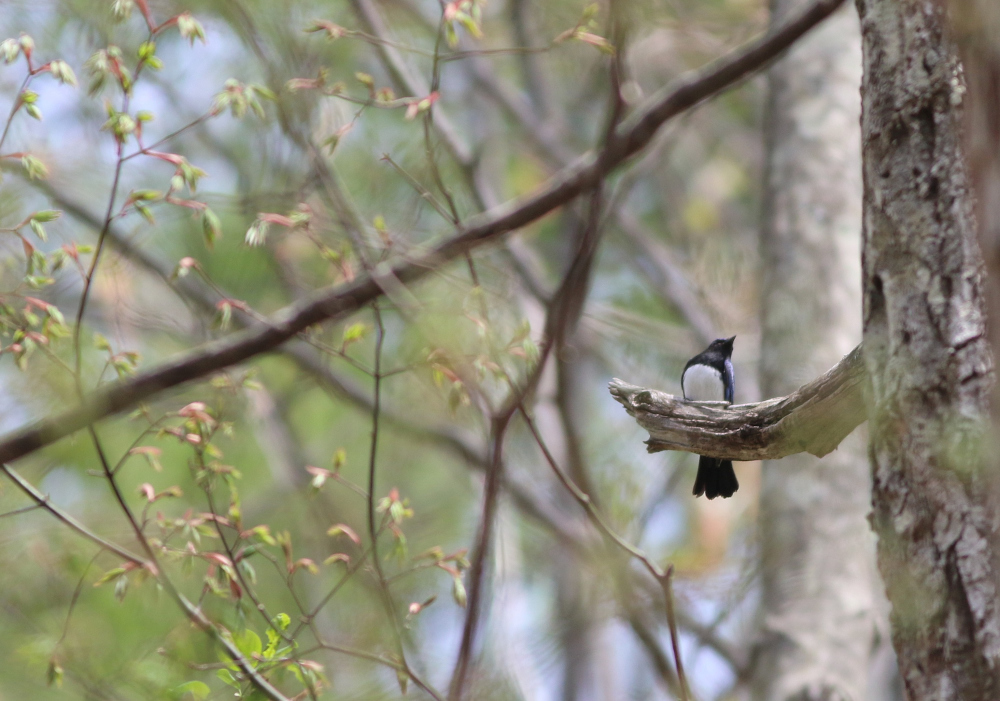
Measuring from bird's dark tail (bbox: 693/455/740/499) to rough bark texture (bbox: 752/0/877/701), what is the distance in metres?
0.84

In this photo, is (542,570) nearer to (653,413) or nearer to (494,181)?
(494,181)

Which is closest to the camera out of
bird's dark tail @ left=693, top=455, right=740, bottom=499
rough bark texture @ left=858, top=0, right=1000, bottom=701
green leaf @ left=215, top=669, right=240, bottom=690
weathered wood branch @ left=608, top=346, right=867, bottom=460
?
rough bark texture @ left=858, top=0, right=1000, bottom=701

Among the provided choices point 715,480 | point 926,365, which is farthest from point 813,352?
point 926,365

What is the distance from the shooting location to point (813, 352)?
4.01 meters

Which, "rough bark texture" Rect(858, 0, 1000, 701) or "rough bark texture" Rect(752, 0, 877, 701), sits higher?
"rough bark texture" Rect(752, 0, 877, 701)

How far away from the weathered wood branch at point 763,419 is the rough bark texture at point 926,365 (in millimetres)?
191

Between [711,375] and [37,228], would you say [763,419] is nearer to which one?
[37,228]

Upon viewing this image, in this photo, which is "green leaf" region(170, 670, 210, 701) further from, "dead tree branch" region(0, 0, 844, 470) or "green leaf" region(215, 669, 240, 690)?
"dead tree branch" region(0, 0, 844, 470)

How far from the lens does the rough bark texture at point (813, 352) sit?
3.60 metres

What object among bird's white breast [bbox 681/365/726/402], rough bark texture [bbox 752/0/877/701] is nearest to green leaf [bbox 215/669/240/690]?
rough bark texture [bbox 752/0/877/701]

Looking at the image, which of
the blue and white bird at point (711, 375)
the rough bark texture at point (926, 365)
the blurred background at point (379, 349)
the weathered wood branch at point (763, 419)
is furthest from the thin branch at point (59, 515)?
the blue and white bird at point (711, 375)

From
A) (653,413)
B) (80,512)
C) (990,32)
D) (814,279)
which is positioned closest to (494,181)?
(814,279)

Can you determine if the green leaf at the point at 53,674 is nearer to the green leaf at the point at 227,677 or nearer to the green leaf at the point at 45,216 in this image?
Answer: the green leaf at the point at 227,677

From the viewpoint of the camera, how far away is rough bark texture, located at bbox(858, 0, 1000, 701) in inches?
53.9
